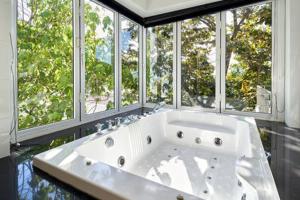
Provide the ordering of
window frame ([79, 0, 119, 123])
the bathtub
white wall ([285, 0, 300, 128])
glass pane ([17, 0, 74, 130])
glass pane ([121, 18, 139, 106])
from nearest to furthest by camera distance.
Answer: the bathtub, glass pane ([17, 0, 74, 130]), white wall ([285, 0, 300, 128]), window frame ([79, 0, 119, 123]), glass pane ([121, 18, 139, 106])

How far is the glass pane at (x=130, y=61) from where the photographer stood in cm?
311

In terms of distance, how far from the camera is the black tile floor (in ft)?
3.26

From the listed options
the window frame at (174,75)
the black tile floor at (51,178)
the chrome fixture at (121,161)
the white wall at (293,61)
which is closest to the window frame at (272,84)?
the window frame at (174,75)

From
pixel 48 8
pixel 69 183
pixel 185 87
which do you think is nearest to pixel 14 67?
pixel 48 8

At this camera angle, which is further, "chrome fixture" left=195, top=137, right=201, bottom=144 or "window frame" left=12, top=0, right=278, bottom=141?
"chrome fixture" left=195, top=137, right=201, bottom=144

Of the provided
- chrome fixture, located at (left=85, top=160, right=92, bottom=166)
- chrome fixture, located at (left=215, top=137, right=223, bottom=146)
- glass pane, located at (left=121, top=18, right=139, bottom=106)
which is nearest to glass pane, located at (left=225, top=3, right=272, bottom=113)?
chrome fixture, located at (left=215, top=137, right=223, bottom=146)

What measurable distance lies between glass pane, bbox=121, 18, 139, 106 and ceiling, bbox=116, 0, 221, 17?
0.24 metres

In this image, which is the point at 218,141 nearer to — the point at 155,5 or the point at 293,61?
the point at 293,61

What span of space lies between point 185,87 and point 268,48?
49.0 inches

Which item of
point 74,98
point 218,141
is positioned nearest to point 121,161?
point 74,98

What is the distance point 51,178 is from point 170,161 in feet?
4.39

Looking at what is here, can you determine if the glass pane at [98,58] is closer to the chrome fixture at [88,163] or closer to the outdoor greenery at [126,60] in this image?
the outdoor greenery at [126,60]

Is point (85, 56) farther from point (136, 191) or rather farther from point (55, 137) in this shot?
point (136, 191)

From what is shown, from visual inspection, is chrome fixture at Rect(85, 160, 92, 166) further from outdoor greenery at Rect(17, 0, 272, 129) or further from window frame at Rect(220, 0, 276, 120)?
window frame at Rect(220, 0, 276, 120)
